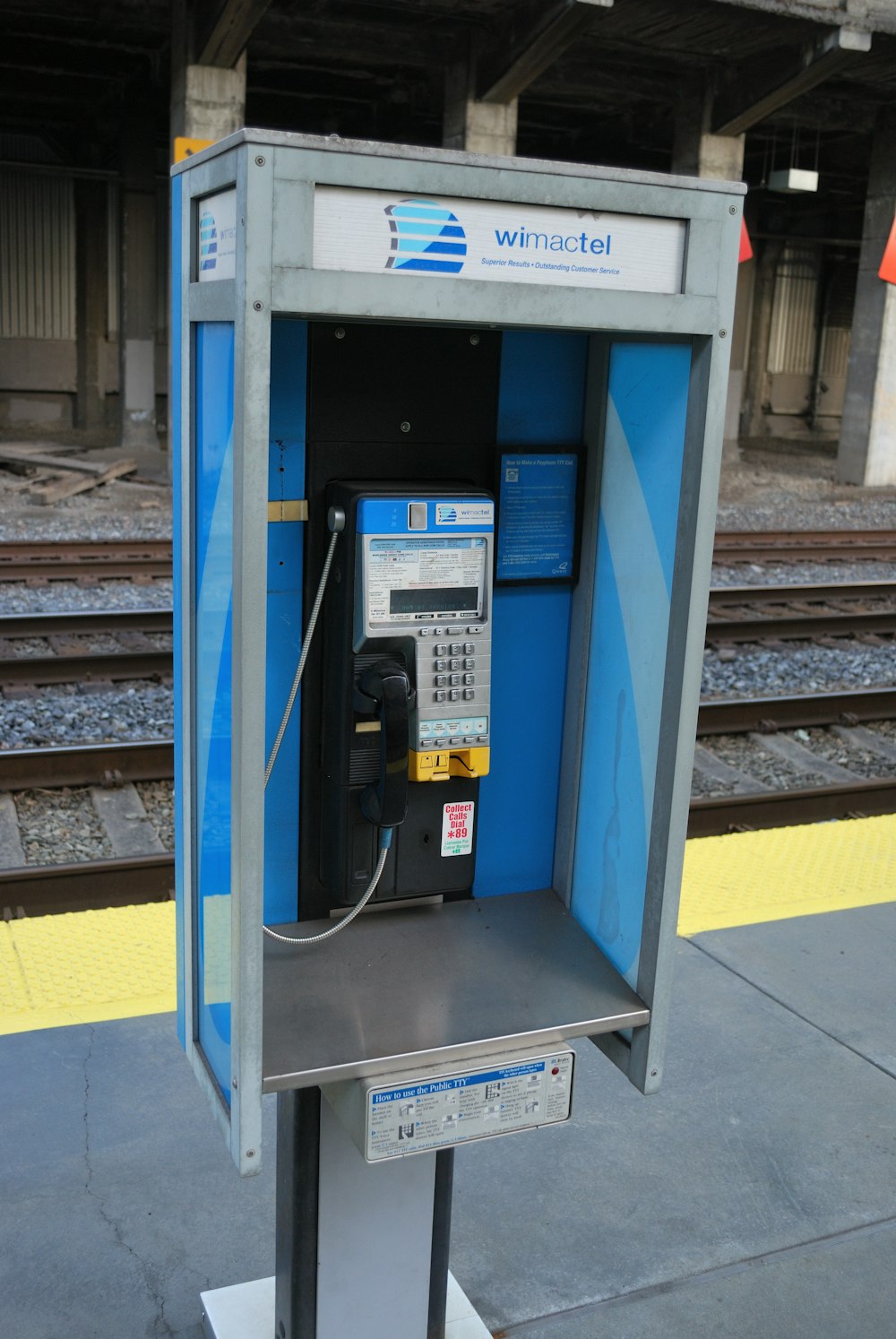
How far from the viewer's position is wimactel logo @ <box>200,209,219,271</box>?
2.21 metres

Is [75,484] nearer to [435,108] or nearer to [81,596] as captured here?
[81,596]

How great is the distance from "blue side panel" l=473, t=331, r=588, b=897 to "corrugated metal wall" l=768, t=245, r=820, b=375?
27.3 m

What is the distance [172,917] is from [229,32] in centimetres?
1189

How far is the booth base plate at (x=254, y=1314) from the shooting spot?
281cm

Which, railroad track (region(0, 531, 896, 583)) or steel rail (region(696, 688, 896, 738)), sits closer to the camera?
steel rail (region(696, 688, 896, 738))

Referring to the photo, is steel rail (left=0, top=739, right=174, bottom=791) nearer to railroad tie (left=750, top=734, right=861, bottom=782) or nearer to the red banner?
railroad tie (left=750, top=734, right=861, bottom=782)

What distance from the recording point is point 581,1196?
10.9ft

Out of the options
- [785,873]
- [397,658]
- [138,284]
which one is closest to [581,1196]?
[397,658]

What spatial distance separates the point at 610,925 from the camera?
289 centimetres

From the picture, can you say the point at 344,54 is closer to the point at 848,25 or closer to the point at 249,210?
the point at 848,25

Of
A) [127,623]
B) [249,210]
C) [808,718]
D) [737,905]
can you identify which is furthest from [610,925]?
[127,623]

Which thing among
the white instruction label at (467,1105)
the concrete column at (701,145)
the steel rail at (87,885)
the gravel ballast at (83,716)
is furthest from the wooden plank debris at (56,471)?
the white instruction label at (467,1105)

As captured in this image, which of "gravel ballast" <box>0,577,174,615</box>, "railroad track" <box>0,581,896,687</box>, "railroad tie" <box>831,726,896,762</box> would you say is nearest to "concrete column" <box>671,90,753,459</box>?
"railroad track" <box>0,581,896,687</box>

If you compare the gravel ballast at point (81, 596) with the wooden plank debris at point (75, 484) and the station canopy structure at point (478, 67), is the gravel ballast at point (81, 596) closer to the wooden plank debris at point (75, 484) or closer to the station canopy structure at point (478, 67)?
the wooden plank debris at point (75, 484)
